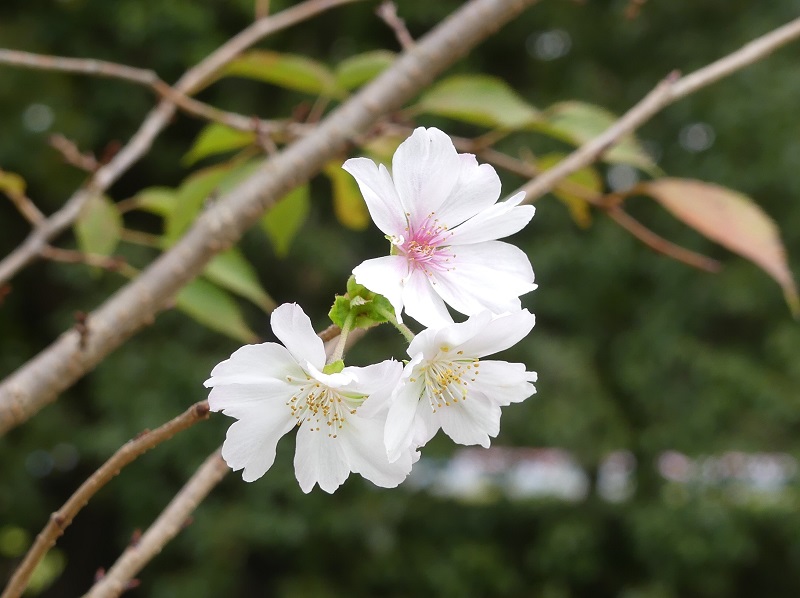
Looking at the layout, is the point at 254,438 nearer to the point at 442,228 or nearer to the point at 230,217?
the point at 442,228

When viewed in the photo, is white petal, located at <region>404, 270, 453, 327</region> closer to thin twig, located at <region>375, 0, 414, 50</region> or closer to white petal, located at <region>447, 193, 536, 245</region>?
white petal, located at <region>447, 193, 536, 245</region>

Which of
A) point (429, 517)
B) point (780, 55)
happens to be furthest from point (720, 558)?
point (780, 55)

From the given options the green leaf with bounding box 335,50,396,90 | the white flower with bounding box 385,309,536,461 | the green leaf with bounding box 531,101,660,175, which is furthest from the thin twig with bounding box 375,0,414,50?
the white flower with bounding box 385,309,536,461

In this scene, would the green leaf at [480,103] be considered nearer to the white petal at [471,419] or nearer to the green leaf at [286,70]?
the green leaf at [286,70]

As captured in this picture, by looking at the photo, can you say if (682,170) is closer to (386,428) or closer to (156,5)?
(156,5)

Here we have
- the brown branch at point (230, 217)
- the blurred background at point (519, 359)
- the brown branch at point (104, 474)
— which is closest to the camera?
the brown branch at point (104, 474)

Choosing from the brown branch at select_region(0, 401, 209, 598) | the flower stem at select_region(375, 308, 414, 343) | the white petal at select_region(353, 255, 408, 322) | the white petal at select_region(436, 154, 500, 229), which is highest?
the white petal at select_region(436, 154, 500, 229)

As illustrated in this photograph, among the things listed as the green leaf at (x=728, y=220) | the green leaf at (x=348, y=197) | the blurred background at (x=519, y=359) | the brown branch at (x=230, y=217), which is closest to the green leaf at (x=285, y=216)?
the green leaf at (x=348, y=197)
